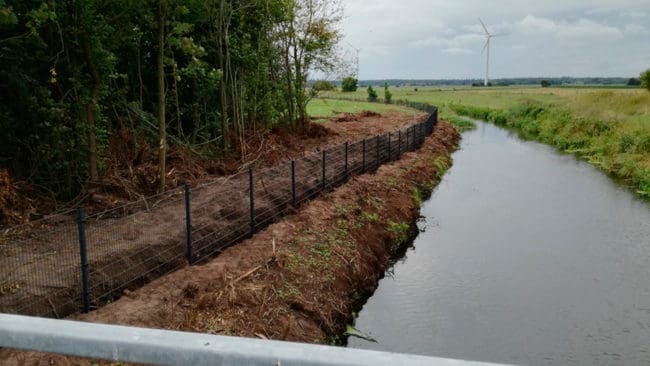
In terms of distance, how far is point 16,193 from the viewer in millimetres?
11258

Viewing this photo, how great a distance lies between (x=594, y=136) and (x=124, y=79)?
31.5 m

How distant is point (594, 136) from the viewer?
121 feet

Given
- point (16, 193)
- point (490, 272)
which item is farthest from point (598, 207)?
point (16, 193)

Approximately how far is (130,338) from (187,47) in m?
12.0

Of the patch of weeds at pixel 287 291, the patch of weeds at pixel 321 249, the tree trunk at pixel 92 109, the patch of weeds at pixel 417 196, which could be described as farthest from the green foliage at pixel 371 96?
the patch of weeds at pixel 287 291

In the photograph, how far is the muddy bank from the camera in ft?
26.1

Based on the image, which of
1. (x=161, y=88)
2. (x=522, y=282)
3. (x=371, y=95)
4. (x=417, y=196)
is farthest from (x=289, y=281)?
(x=371, y=95)

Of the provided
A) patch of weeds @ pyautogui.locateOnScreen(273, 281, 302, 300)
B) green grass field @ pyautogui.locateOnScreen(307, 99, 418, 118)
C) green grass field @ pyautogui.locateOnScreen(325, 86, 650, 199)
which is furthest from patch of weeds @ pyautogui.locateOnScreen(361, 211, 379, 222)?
green grass field @ pyautogui.locateOnScreen(307, 99, 418, 118)

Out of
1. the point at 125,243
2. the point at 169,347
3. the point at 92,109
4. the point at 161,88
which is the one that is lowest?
the point at 125,243

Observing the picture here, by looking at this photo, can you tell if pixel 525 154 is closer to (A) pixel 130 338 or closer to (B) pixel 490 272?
(B) pixel 490 272

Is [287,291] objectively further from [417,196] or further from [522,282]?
[417,196]

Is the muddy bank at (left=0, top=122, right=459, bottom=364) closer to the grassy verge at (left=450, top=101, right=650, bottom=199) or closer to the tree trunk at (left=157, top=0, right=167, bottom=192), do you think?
the tree trunk at (left=157, top=0, right=167, bottom=192)

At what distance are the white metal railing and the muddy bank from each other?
503 centimetres

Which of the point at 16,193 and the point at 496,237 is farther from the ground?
the point at 16,193
